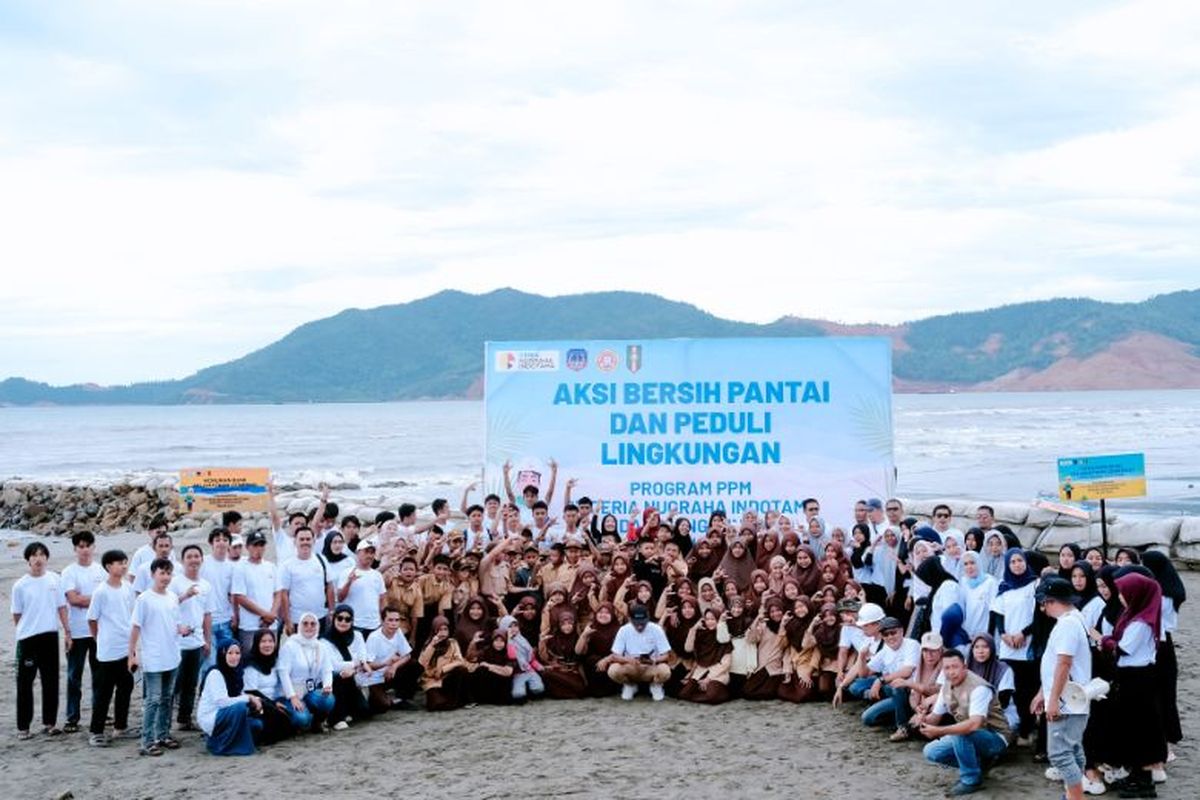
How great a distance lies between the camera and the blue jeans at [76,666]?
7934 mm

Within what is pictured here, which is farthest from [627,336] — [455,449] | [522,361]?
[522,361]

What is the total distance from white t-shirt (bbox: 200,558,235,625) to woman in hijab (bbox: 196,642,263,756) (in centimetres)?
59

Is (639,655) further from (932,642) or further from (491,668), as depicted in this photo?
(932,642)

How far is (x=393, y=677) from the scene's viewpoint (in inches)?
348

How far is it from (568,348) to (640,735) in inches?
192

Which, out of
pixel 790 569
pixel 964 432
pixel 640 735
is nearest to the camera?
pixel 640 735

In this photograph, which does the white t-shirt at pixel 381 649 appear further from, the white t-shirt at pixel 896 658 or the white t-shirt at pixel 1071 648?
the white t-shirt at pixel 1071 648

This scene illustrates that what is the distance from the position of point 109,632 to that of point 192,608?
0.54 meters

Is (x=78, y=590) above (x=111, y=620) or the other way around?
above

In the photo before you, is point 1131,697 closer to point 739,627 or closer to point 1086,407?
point 739,627

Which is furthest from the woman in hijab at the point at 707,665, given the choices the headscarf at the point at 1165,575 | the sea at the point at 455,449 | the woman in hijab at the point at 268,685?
the sea at the point at 455,449

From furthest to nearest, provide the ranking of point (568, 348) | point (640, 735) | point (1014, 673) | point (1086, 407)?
point (1086, 407), point (568, 348), point (640, 735), point (1014, 673)

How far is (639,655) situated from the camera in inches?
355

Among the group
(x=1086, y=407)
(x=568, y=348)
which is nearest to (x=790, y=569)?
(x=568, y=348)
